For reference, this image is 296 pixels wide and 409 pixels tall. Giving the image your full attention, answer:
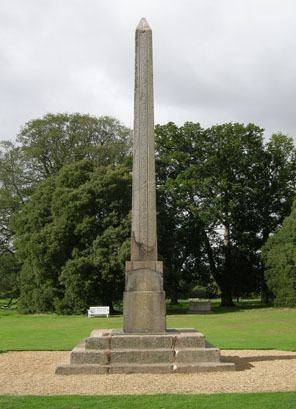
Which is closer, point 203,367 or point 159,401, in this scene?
point 159,401

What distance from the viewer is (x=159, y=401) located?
7.18m

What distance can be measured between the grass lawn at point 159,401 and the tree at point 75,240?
23283 millimetres

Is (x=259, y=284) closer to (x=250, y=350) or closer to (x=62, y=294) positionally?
(x=62, y=294)

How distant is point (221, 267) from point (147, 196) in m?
30.2

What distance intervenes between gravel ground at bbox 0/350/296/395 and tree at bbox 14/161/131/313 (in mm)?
20342

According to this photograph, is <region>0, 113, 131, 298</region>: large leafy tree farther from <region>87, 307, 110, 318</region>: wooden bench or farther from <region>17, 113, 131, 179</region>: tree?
<region>87, 307, 110, 318</region>: wooden bench

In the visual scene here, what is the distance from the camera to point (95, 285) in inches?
1266

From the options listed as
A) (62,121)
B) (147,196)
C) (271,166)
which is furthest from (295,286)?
(147,196)

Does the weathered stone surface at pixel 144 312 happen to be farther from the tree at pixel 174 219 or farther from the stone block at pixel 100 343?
the tree at pixel 174 219

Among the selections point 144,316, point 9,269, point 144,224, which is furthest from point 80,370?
point 9,269

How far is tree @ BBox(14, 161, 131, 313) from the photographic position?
31594 millimetres

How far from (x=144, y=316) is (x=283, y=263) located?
24.8 meters

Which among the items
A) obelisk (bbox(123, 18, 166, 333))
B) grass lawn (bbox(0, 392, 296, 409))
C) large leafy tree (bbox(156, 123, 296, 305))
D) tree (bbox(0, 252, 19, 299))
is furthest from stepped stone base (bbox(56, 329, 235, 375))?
tree (bbox(0, 252, 19, 299))

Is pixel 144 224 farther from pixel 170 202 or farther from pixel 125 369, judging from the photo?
pixel 170 202
